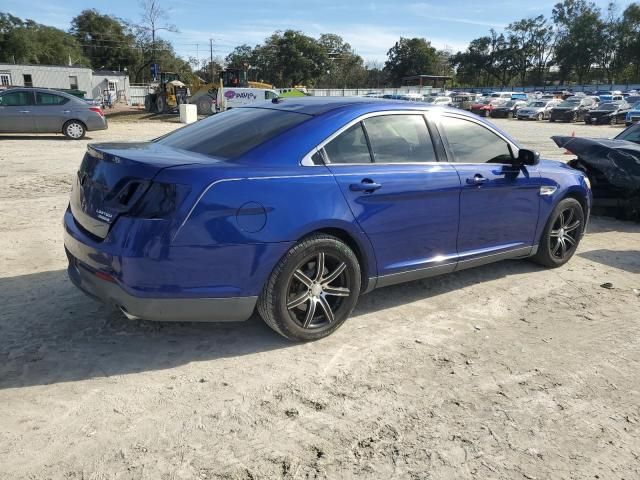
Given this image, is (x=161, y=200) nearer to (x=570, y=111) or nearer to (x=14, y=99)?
(x=14, y=99)

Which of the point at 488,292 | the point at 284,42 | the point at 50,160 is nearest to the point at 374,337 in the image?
the point at 488,292

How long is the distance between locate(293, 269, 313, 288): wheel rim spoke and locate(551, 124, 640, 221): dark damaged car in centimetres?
576

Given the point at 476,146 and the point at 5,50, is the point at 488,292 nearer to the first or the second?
the point at 476,146

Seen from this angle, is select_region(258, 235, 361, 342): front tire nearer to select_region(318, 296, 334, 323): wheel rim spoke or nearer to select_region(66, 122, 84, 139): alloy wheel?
select_region(318, 296, 334, 323): wheel rim spoke

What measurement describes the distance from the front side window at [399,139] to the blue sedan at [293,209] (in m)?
0.01

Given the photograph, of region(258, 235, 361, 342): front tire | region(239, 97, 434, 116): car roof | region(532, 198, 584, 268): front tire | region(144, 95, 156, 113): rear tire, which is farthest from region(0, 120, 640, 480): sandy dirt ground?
region(144, 95, 156, 113): rear tire

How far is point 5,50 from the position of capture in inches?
2731

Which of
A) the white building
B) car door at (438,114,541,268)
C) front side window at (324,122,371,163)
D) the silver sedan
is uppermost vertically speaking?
front side window at (324,122,371,163)

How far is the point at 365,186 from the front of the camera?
3705mm

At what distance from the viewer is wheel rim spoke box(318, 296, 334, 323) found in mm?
3678

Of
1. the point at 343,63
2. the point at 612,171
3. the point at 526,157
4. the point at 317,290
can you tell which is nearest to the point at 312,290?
the point at 317,290

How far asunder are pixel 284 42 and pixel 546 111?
5165 centimetres

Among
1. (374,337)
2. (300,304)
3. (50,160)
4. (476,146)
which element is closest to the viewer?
(300,304)

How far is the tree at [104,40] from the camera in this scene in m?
83.0
